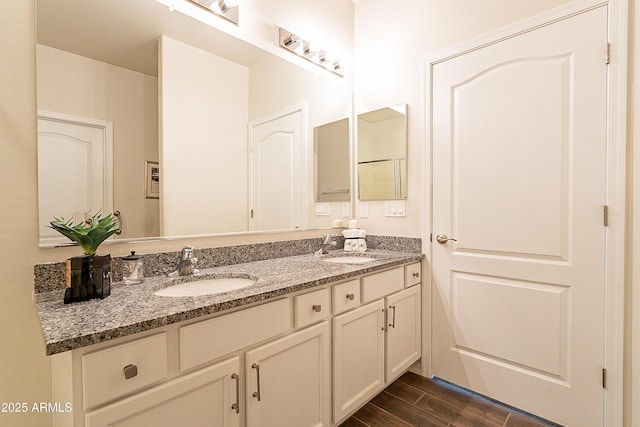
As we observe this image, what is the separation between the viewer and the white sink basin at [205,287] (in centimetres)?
127

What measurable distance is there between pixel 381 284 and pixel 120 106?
1.54 metres

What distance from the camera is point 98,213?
125cm

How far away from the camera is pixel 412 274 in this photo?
198 cm

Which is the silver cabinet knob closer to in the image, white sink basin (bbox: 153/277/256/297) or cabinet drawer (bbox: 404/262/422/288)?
white sink basin (bbox: 153/277/256/297)

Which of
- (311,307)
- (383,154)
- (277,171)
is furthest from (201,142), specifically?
(383,154)

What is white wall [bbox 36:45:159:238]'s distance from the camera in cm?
115

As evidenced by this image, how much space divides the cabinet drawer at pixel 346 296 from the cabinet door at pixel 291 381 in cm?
12

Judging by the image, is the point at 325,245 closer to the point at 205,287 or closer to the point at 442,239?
the point at 442,239

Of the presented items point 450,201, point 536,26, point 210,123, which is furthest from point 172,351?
point 536,26

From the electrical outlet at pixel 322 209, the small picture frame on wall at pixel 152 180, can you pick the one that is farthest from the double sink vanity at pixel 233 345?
the electrical outlet at pixel 322 209

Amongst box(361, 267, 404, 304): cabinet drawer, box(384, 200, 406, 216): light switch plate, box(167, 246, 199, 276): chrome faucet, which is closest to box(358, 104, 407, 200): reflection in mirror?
box(384, 200, 406, 216): light switch plate

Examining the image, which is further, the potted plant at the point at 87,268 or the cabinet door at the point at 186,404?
the potted plant at the point at 87,268

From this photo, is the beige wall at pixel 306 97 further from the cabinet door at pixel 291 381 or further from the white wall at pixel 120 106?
the cabinet door at pixel 291 381

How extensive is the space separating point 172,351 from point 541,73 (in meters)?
2.10
